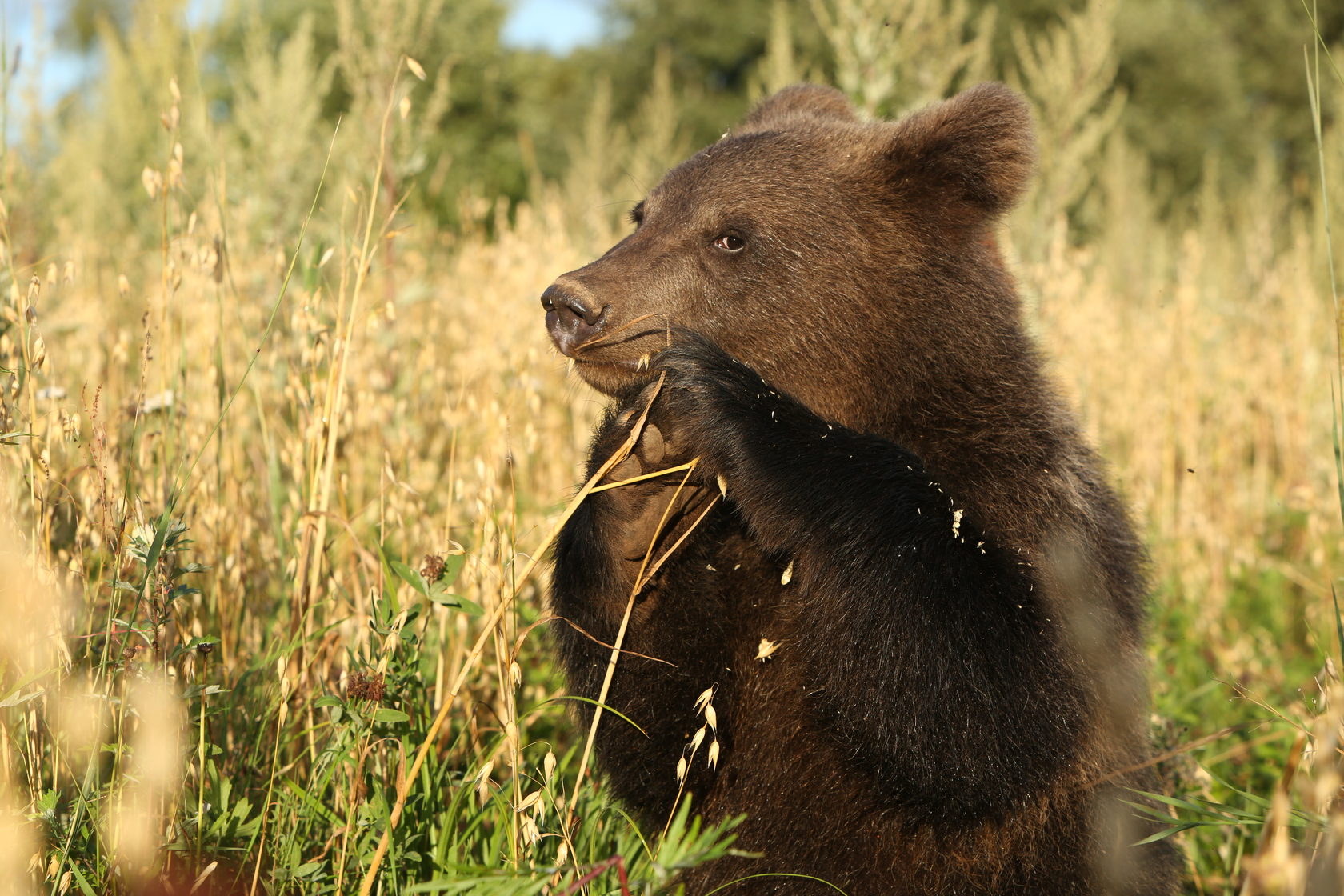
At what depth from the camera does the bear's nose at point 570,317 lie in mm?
2570

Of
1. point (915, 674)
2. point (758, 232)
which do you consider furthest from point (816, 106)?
point (915, 674)

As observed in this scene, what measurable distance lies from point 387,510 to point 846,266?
4.54ft

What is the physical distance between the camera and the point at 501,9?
23219 mm

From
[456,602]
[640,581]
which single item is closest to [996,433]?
[640,581]

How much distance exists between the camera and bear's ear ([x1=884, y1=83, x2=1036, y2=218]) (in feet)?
9.11

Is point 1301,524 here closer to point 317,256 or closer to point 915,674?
point 915,674

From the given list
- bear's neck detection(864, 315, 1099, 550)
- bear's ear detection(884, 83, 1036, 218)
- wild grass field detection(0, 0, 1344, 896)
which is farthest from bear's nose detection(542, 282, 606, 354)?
bear's ear detection(884, 83, 1036, 218)

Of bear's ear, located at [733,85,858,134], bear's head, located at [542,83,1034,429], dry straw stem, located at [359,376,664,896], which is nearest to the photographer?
dry straw stem, located at [359,376,664,896]

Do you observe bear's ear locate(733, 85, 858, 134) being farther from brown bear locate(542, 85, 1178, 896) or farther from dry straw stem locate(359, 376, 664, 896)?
dry straw stem locate(359, 376, 664, 896)

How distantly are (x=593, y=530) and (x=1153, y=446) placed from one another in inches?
176

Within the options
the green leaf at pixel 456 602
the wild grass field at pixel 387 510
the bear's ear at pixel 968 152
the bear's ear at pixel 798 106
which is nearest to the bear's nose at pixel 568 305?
the wild grass field at pixel 387 510

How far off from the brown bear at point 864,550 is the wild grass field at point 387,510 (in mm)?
200

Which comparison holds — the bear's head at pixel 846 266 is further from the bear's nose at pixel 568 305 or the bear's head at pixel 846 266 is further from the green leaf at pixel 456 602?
the green leaf at pixel 456 602

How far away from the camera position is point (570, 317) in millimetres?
2602
